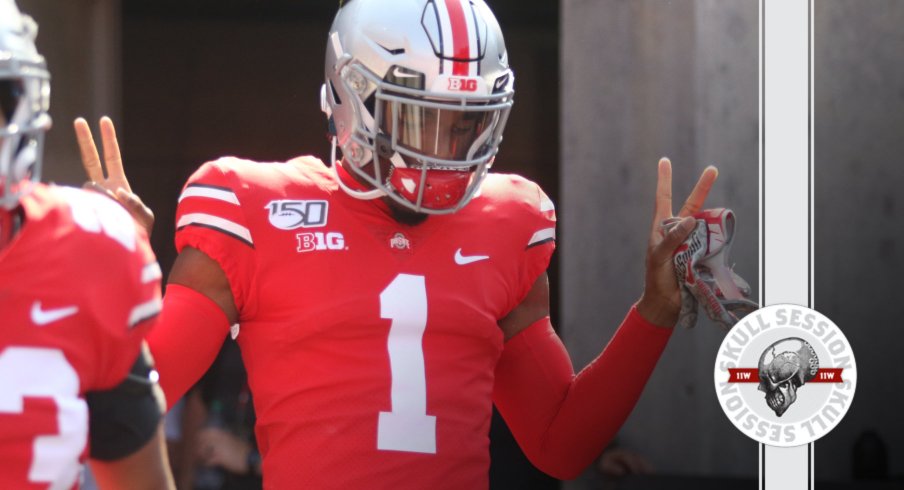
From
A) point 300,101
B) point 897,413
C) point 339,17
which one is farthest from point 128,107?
point 339,17

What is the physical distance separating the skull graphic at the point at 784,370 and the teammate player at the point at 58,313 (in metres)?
1.13

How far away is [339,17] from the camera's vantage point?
7.10 ft

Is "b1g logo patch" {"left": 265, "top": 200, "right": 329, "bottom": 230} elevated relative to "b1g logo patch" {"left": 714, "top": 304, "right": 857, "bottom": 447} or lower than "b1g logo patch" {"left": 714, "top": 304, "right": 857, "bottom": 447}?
elevated

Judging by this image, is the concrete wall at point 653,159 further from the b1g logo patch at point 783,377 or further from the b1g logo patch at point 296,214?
the b1g logo patch at point 296,214

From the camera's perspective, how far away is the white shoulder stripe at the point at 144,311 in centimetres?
152

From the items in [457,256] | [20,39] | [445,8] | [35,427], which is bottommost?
[35,427]

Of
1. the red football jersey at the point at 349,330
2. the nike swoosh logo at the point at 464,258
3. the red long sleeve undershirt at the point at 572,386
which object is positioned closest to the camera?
the red football jersey at the point at 349,330

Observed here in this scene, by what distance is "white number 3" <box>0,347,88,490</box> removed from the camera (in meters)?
1.44

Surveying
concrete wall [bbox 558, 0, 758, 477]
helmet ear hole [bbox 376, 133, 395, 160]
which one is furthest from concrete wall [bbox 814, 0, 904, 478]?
helmet ear hole [bbox 376, 133, 395, 160]

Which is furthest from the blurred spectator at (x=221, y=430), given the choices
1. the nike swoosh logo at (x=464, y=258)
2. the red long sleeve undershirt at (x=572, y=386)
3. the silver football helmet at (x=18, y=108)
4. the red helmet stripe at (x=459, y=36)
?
the silver football helmet at (x=18, y=108)

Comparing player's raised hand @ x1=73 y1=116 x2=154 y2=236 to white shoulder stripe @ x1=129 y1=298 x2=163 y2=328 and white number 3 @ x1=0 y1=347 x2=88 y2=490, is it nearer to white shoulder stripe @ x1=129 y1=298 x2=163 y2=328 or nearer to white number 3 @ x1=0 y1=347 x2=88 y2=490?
white shoulder stripe @ x1=129 y1=298 x2=163 y2=328

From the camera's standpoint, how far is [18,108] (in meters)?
1.42

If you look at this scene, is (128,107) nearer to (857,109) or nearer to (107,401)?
(857,109)

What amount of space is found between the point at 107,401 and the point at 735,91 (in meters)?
2.62
